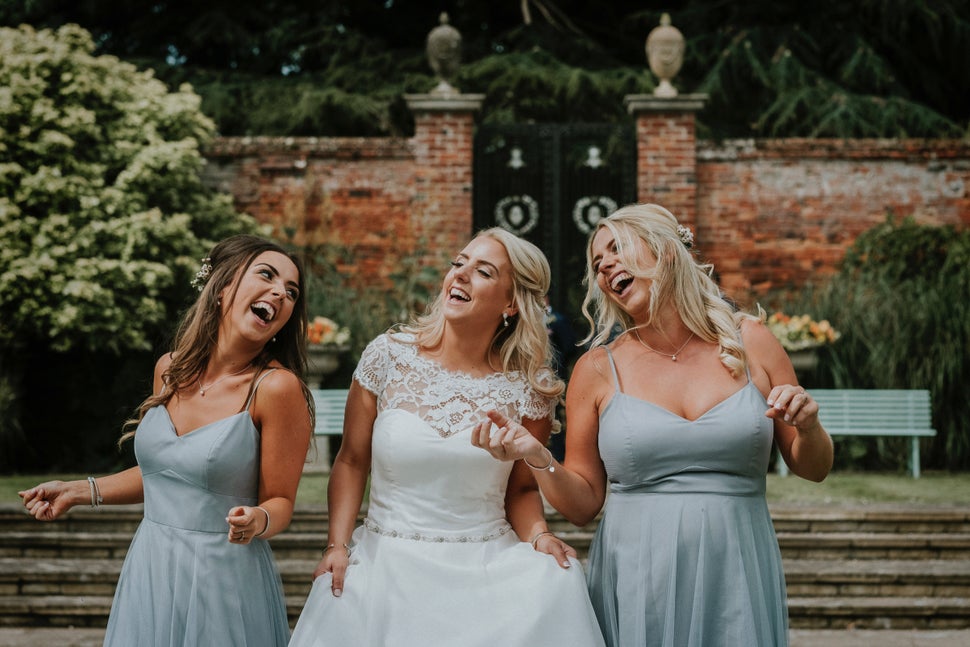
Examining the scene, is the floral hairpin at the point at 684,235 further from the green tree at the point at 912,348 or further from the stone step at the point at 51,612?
the green tree at the point at 912,348

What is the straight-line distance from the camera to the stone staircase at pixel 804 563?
A: 16.4ft

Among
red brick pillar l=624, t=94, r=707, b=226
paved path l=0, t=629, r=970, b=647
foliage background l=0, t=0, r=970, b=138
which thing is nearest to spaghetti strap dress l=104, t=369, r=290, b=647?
paved path l=0, t=629, r=970, b=647

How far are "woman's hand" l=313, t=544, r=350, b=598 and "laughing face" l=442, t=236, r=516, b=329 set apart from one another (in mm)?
678

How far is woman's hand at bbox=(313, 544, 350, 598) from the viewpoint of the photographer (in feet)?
8.34

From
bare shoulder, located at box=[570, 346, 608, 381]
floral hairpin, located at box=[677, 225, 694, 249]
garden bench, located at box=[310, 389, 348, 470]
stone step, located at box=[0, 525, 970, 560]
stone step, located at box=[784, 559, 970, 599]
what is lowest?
stone step, located at box=[784, 559, 970, 599]

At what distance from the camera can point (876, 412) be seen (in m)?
7.47

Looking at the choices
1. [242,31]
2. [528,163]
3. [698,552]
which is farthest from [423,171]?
[698,552]

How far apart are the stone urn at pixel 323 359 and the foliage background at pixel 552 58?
4172mm

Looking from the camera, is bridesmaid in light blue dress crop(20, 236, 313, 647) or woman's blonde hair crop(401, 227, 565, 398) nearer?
bridesmaid in light blue dress crop(20, 236, 313, 647)

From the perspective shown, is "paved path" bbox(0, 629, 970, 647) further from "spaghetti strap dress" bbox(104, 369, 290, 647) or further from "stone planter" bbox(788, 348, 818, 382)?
"stone planter" bbox(788, 348, 818, 382)

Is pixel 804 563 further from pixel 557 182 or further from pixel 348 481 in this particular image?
pixel 557 182

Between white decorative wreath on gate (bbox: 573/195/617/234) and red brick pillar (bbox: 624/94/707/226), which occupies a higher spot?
red brick pillar (bbox: 624/94/707/226)

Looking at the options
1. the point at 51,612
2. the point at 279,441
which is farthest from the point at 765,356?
the point at 51,612

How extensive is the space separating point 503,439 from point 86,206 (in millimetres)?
6367
